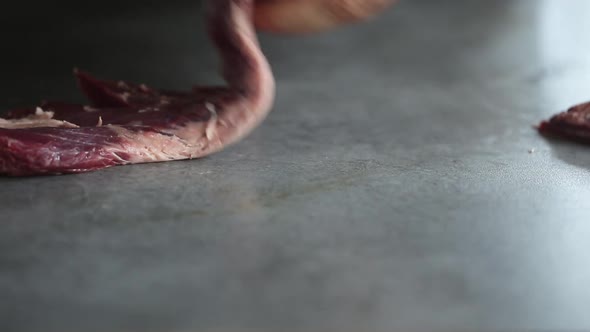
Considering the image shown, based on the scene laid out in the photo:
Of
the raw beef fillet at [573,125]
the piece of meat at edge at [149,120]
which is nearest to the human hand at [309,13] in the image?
the piece of meat at edge at [149,120]

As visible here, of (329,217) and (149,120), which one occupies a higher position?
(149,120)

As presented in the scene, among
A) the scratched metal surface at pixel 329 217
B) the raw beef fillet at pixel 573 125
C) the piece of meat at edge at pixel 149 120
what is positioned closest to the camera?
the scratched metal surface at pixel 329 217

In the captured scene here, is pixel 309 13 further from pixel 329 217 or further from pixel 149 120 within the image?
pixel 329 217

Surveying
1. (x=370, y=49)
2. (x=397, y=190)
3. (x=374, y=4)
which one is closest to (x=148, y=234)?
(x=397, y=190)

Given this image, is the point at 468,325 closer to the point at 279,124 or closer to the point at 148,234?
the point at 148,234

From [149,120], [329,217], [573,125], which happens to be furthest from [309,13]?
[329,217]

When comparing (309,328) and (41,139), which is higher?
(41,139)

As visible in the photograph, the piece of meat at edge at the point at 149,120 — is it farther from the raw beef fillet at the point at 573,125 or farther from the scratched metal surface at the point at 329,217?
the raw beef fillet at the point at 573,125
